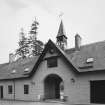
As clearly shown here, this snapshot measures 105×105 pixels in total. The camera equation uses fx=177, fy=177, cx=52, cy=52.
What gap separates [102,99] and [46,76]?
300 inches

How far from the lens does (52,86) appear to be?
24.1 meters

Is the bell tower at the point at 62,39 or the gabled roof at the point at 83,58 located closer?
the gabled roof at the point at 83,58

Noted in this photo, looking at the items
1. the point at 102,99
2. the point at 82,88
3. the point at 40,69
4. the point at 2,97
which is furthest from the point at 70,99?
the point at 2,97

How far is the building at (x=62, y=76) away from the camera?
723 inches

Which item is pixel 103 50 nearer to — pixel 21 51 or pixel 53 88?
pixel 53 88

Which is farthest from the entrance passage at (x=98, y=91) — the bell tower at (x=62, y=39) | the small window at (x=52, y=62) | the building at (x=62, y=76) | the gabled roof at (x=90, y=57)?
the bell tower at (x=62, y=39)

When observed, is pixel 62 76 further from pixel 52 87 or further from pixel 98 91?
pixel 98 91

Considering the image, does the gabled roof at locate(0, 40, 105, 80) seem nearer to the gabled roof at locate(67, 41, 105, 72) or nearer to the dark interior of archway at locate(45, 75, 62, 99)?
the gabled roof at locate(67, 41, 105, 72)

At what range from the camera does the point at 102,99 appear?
17.8m

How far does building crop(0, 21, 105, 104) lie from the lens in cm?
1838

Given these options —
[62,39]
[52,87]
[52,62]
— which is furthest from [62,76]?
[62,39]

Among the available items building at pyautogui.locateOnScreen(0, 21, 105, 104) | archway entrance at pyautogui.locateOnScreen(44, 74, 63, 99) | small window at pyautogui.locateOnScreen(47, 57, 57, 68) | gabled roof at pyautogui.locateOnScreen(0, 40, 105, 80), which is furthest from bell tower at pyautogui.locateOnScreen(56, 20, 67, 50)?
archway entrance at pyautogui.locateOnScreen(44, 74, 63, 99)

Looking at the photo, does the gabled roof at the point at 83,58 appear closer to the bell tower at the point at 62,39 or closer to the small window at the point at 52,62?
the bell tower at the point at 62,39

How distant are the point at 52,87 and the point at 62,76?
3.90m
